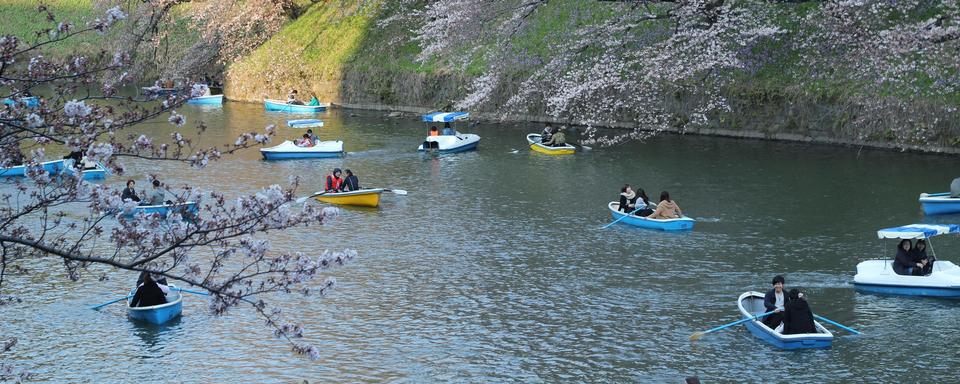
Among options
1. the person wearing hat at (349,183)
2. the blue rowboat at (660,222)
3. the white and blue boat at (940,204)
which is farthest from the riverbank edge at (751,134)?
the blue rowboat at (660,222)

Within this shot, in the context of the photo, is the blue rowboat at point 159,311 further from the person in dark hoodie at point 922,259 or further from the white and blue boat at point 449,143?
the white and blue boat at point 449,143

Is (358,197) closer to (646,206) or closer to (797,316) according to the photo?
(646,206)

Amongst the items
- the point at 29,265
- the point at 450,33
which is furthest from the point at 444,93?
the point at 29,265

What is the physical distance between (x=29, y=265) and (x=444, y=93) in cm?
3292

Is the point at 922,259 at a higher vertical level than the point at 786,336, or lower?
higher

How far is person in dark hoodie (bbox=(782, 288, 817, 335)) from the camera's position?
60.5ft

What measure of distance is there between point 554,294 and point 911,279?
7091mm

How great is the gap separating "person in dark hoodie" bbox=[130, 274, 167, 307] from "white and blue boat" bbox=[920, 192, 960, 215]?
1988 centimetres

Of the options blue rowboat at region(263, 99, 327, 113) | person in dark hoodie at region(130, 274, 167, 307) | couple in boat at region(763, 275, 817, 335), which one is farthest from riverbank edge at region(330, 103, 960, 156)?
person in dark hoodie at region(130, 274, 167, 307)

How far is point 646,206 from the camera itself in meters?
28.7

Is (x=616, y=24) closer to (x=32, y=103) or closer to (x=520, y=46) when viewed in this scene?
(x=520, y=46)

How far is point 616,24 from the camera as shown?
139ft

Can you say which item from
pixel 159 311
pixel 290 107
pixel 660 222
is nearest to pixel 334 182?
pixel 660 222

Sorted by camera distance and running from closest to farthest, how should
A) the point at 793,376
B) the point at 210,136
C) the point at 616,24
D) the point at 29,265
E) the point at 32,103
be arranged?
the point at 32,103, the point at 793,376, the point at 29,265, the point at 616,24, the point at 210,136
